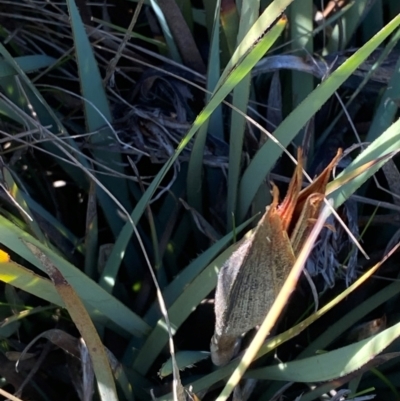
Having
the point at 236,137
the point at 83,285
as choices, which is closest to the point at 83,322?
the point at 83,285

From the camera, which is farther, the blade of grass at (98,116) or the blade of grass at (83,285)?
the blade of grass at (98,116)

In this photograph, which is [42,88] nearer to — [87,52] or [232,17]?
[87,52]

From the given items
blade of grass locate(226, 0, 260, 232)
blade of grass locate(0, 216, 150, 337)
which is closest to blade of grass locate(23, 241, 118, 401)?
blade of grass locate(0, 216, 150, 337)

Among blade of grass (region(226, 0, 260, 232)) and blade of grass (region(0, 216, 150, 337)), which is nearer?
blade of grass (region(0, 216, 150, 337))

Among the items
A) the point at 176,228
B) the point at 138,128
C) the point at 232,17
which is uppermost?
the point at 232,17

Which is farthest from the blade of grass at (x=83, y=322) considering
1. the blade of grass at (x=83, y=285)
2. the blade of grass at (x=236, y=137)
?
the blade of grass at (x=236, y=137)

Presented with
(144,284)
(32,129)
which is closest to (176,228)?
(144,284)

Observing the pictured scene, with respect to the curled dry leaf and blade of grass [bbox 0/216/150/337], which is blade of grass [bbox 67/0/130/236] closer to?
blade of grass [bbox 0/216/150/337]

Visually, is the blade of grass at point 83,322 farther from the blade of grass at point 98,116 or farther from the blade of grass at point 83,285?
the blade of grass at point 98,116

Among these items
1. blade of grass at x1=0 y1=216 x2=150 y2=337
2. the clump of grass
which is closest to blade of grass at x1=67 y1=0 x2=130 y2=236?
the clump of grass
